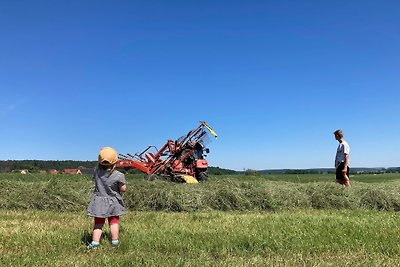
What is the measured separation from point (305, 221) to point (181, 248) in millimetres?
2662

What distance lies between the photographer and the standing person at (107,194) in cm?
564

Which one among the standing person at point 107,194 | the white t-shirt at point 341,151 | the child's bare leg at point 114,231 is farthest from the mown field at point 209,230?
the white t-shirt at point 341,151

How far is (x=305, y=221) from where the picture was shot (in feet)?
22.8

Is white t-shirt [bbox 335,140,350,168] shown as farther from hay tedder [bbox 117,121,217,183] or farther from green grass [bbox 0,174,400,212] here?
hay tedder [bbox 117,121,217,183]

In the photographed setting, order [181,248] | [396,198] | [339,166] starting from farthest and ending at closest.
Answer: [339,166]
[396,198]
[181,248]

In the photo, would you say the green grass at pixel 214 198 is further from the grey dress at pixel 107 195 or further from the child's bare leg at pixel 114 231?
Result: the child's bare leg at pixel 114 231

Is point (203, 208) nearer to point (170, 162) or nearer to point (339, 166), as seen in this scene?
point (339, 166)

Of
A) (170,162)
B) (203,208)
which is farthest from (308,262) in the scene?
(170,162)

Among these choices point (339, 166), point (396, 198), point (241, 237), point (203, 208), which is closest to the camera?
point (241, 237)

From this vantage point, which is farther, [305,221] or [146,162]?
[146,162]

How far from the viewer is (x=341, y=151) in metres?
11.0

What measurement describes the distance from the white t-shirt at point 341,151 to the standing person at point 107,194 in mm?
6930

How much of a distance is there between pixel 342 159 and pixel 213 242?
665 cm

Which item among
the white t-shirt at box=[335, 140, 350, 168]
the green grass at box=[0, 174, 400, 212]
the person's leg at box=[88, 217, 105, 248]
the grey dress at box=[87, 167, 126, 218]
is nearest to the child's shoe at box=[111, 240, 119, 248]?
the person's leg at box=[88, 217, 105, 248]
